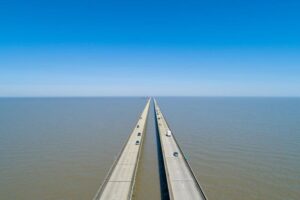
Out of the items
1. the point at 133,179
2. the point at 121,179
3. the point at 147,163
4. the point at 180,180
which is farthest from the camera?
the point at 147,163

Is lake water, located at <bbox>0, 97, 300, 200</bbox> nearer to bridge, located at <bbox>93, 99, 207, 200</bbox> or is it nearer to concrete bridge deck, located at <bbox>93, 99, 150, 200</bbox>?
concrete bridge deck, located at <bbox>93, 99, 150, 200</bbox>

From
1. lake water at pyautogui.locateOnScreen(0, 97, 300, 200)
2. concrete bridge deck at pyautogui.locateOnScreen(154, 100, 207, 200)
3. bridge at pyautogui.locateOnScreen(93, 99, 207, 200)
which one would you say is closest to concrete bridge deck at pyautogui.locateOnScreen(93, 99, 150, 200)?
bridge at pyautogui.locateOnScreen(93, 99, 207, 200)

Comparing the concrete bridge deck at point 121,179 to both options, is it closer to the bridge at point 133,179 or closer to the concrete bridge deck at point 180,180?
the bridge at point 133,179

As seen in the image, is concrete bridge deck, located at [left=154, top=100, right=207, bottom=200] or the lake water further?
the lake water

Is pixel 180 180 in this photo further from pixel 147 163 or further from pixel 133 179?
pixel 147 163

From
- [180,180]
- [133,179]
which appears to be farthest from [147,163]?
[180,180]

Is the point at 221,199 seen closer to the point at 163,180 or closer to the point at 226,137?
the point at 163,180

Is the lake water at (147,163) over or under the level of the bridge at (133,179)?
under

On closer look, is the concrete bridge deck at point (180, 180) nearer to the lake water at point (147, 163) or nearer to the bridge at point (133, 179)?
the bridge at point (133, 179)

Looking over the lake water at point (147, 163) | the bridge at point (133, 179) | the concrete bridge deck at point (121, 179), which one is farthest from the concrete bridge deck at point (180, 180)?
the concrete bridge deck at point (121, 179)

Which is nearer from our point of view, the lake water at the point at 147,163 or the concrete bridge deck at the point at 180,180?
the concrete bridge deck at the point at 180,180

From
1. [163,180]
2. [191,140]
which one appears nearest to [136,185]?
[163,180]

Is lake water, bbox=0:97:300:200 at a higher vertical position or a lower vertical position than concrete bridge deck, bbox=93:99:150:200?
Result: lower
